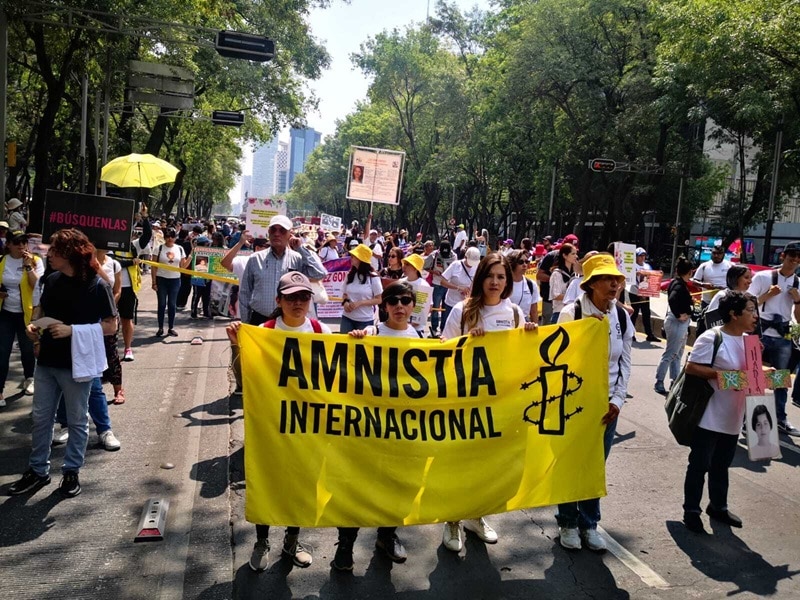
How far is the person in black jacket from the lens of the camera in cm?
915

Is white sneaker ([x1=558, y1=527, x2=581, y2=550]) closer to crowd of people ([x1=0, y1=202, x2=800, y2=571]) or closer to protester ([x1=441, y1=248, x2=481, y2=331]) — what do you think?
crowd of people ([x1=0, y1=202, x2=800, y2=571])

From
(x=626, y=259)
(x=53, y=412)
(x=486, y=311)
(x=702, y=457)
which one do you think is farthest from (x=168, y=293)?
(x=702, y=457)

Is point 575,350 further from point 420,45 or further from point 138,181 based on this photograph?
point 420,45

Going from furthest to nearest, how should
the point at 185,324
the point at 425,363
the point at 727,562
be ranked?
the point at 185,324
the point at 727,562
the point at 425,363

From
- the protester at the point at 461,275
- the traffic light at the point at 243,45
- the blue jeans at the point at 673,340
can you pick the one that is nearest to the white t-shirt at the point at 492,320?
the blue jeans at the point at 673,340

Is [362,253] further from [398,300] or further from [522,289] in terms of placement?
[398,300]

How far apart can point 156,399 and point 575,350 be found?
5242 millimetres

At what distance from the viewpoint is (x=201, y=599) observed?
13.4 feet

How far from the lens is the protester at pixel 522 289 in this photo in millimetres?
8477

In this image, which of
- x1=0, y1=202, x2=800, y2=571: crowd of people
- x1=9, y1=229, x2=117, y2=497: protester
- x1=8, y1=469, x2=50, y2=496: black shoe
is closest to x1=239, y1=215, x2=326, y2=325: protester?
x1=0, y1=202, x2=800, y2=571: crowd of people

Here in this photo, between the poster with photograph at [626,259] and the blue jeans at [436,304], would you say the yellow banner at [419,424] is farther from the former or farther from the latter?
the poster with photograph at [626,259]

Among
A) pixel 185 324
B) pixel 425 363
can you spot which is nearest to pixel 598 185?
pixel 185 324

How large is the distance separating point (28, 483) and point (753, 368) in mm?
5111

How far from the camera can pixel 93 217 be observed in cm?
818
